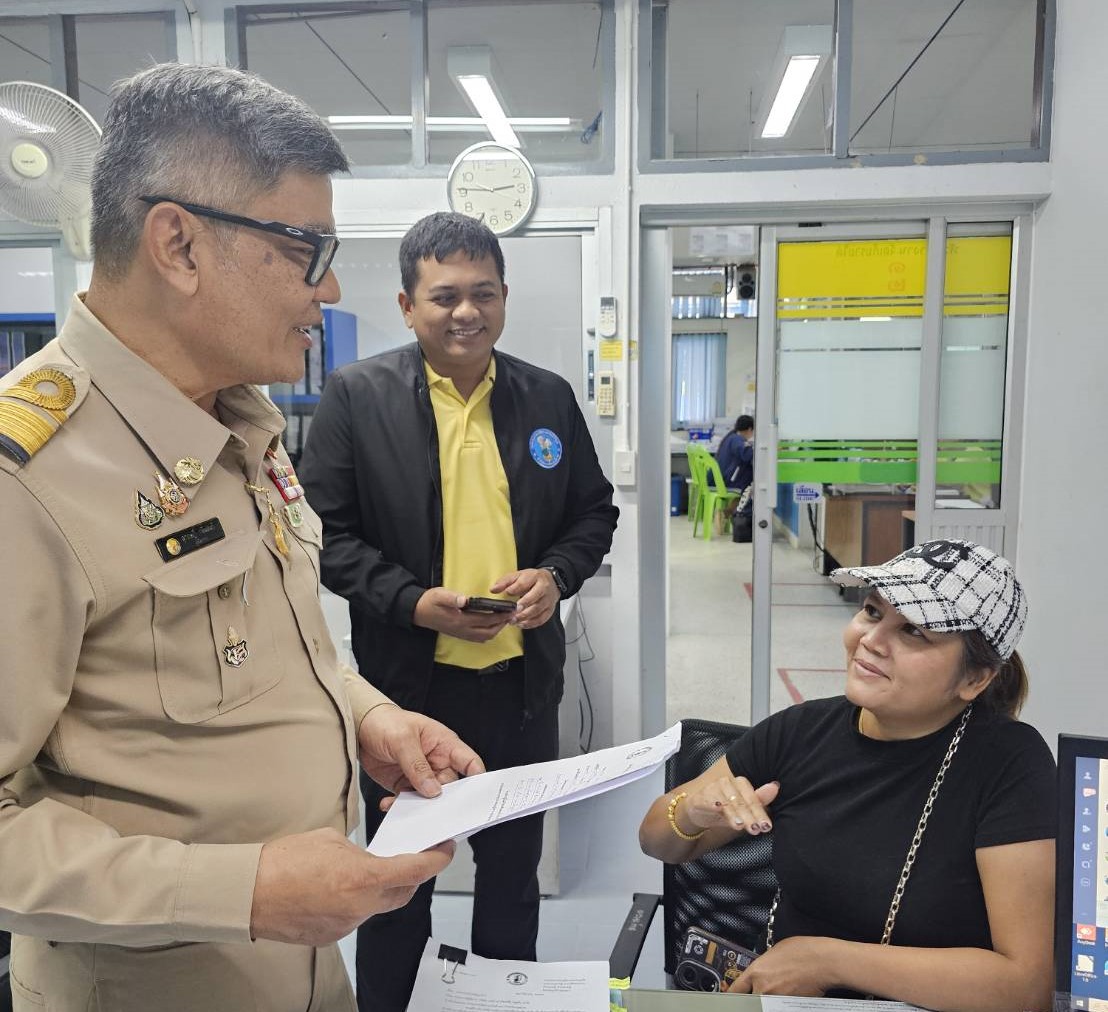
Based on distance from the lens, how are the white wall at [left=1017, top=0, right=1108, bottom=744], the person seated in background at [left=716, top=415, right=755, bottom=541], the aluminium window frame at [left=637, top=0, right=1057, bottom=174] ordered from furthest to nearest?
the person seated in background at [left=716, top=415, right=755, bottom=541], the aluminium window frame at [left=637, top=0, right=1057, bottom=174], the white wall at [left=1017, top=0, right=1108, bottom=744]

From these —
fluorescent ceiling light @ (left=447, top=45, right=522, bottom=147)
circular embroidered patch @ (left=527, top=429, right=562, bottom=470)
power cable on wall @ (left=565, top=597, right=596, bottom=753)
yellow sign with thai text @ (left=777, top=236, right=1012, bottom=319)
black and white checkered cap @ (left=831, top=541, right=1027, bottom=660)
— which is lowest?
power cable on wall @ (left=565, top=597, right=596, bottom=753)

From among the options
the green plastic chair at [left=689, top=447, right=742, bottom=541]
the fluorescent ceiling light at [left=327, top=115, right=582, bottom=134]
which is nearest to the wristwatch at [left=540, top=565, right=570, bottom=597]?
the fluorescent ceiling light at [left=327, top=115, right=582, bottom=134]

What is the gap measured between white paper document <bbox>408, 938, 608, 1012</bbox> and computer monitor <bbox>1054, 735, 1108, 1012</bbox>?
520mm

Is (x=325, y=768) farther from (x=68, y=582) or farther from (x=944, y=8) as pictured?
(x=944, y=8)

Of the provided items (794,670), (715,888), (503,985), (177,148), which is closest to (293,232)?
(177,148)

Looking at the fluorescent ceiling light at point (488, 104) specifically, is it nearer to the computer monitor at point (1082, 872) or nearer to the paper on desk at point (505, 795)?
the paper on desk at point (505, 795)

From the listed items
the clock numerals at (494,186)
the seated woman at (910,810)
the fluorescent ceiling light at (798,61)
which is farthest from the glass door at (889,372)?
the seated woman at (910,810)

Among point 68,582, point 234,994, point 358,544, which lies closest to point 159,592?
point 68,582

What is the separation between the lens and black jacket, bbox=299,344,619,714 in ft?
5.96

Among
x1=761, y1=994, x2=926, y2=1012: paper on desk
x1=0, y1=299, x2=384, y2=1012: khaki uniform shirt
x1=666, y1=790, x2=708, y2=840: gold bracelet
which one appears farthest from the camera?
x1=666, y1=790, x2=708, y2=840: gold bracelet

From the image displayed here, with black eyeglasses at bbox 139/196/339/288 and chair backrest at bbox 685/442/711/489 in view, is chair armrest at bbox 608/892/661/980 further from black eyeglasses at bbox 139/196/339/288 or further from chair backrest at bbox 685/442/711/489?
chair backrest at bbox 685/442/711/489

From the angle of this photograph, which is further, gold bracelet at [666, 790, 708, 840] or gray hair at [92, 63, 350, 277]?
gold bracelet at [666, 790, 708, 840]

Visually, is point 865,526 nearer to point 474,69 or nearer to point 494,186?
point 494,186

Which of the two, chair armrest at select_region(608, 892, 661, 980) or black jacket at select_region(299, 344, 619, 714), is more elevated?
black jacket at select_region(299, 344, 619, 714)
